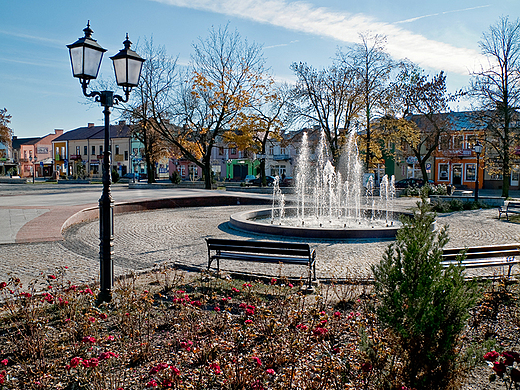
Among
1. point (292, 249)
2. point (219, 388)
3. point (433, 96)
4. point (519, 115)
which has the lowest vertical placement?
point (219, 388)

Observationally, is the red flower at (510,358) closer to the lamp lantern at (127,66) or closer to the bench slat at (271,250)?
the bench slat at (271,250)

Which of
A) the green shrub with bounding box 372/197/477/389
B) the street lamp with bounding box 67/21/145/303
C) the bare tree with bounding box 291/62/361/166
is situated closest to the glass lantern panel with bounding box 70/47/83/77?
the street lamp with bounding box 67/21/145/303

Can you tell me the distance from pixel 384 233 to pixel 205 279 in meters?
6.17

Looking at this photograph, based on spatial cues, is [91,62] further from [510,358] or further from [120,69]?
[510,358]

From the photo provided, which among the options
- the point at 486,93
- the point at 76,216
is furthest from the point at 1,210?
the point at 486,93

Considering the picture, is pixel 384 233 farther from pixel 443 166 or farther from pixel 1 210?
pixel 443 166

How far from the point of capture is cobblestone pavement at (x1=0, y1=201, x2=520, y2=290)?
728cm

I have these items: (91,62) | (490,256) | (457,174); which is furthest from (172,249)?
(457,174)

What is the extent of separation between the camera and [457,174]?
49.4 meters

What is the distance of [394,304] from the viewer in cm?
289

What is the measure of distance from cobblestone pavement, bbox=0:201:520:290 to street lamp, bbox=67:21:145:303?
118 cm

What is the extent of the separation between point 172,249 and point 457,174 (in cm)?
4861

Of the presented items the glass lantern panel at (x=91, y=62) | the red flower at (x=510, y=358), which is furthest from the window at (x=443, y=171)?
the red flower at (x=510, y=358)

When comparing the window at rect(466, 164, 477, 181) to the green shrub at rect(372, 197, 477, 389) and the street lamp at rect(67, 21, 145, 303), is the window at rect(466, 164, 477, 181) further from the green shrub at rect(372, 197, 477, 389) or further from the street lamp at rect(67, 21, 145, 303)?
the green shrub at rect(372, 197, 477, 389)
